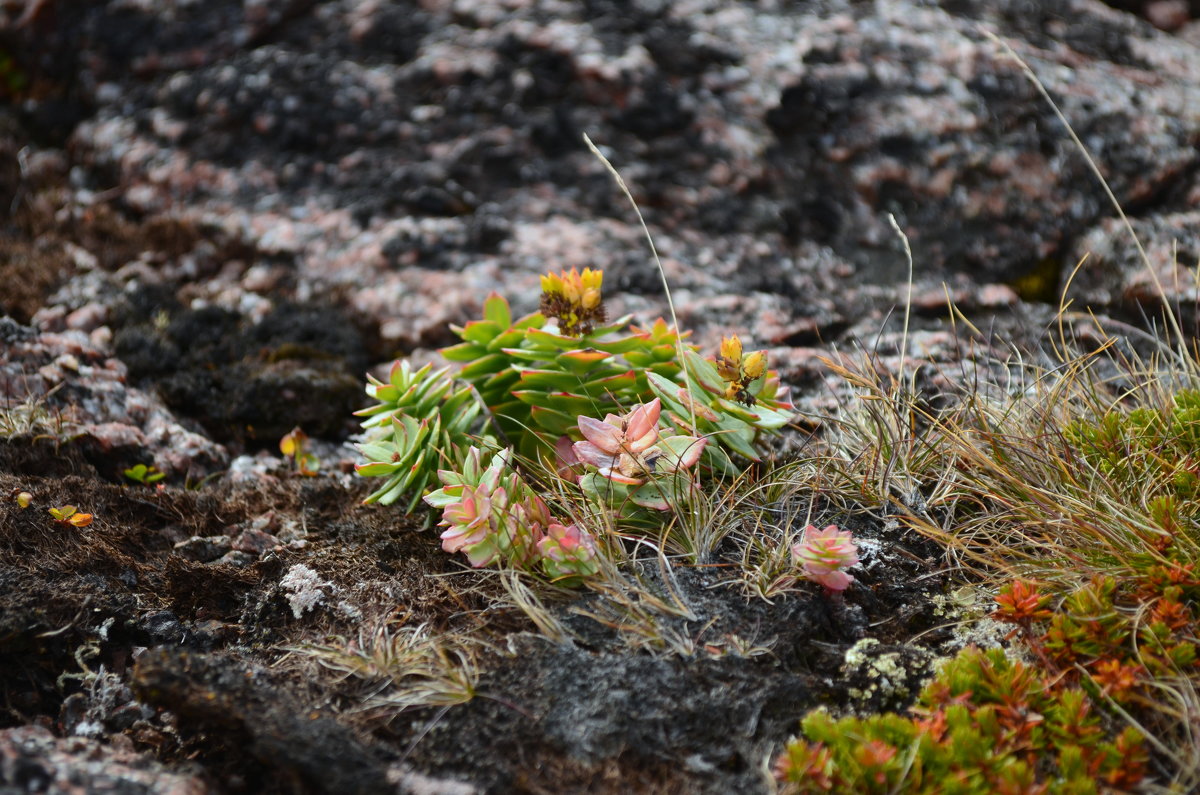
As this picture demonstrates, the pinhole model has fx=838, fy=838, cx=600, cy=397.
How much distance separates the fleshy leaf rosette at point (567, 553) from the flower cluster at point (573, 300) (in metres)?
0.74

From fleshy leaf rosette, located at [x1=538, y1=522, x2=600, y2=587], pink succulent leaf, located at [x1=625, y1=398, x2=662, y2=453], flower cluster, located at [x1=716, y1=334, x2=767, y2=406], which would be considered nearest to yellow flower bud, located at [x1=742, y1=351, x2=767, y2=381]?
flower cluster, located at [x1=716, y1=334, x2=767, y2=406]

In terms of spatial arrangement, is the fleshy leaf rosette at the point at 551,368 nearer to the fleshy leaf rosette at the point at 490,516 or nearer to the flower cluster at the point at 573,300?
the flower cluster at the point at 573,300

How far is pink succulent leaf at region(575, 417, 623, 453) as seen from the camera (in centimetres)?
225

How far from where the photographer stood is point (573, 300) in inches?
102

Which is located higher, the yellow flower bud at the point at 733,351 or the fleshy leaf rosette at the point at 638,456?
the yellow flower bud at the point at 733,351

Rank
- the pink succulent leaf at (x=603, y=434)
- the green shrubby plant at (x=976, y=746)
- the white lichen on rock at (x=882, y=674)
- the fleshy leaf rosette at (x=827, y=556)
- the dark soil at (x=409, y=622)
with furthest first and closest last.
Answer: the pink succulent leaf at (x=603, y=434) → the fleshy leaf rosette at (x=827, y=556) → the white lichen on rock at (x=882, y=674) → the dark soil at (x=409, y=622) → the green shrubby plant at (x=976, y=746)

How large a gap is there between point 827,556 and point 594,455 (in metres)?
0.66

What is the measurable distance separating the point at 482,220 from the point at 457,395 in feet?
4.75

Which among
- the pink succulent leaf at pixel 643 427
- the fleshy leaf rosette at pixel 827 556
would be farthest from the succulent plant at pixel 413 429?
the fleshy leaf rosette at pixel 827 556

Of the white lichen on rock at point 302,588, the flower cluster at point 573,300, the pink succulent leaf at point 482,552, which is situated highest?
the flower cluster at point 573,300

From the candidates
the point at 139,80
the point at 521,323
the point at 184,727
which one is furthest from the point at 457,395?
the point at 139,80

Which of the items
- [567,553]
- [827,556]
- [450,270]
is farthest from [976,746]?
[450,270]

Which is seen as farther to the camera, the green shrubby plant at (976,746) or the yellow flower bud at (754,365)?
the yellow flower bud at (754,365)

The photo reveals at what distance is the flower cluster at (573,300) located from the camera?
102 inches
